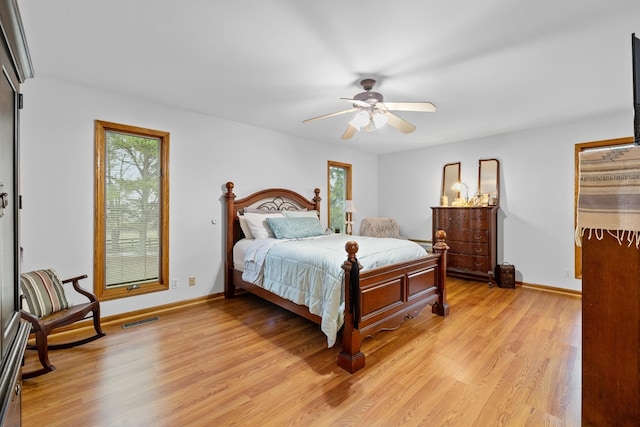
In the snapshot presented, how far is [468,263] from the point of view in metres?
4.71

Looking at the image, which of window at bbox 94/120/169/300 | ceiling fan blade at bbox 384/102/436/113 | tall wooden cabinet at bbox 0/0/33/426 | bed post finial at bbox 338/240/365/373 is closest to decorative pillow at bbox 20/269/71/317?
window at bbox 94/120/169/300

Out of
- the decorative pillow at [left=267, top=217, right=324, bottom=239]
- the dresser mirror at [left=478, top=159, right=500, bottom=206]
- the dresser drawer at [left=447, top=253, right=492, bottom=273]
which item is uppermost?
the dresser mirror at [left=478, top=159, right=500, bottom=206]

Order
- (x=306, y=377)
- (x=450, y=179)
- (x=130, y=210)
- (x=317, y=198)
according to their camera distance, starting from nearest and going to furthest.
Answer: (x=306, y=377) < (x=130, y=210) < (x=317, y=198) < (x=450, y=179)

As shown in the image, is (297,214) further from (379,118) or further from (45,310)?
(45,310)

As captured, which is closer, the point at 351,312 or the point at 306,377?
the point at 306,377

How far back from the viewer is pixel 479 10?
1810 mm

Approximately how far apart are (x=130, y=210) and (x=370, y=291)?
9.19 feet

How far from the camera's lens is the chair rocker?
2146 mm

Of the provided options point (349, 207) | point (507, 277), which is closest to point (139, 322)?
point (349, 207)

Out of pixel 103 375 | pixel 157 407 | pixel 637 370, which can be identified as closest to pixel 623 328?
pixel 637 370

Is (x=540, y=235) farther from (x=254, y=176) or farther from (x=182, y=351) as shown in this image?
(x=182, y=351)

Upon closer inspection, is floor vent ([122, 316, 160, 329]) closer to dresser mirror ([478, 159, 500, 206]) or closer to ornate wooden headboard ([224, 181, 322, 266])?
ornate wooden headboard ([224, 181, 322, 266])

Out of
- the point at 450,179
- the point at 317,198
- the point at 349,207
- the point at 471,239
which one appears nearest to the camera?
the point at 471,239

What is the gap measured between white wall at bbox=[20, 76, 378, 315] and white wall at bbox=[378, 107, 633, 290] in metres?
2.70
